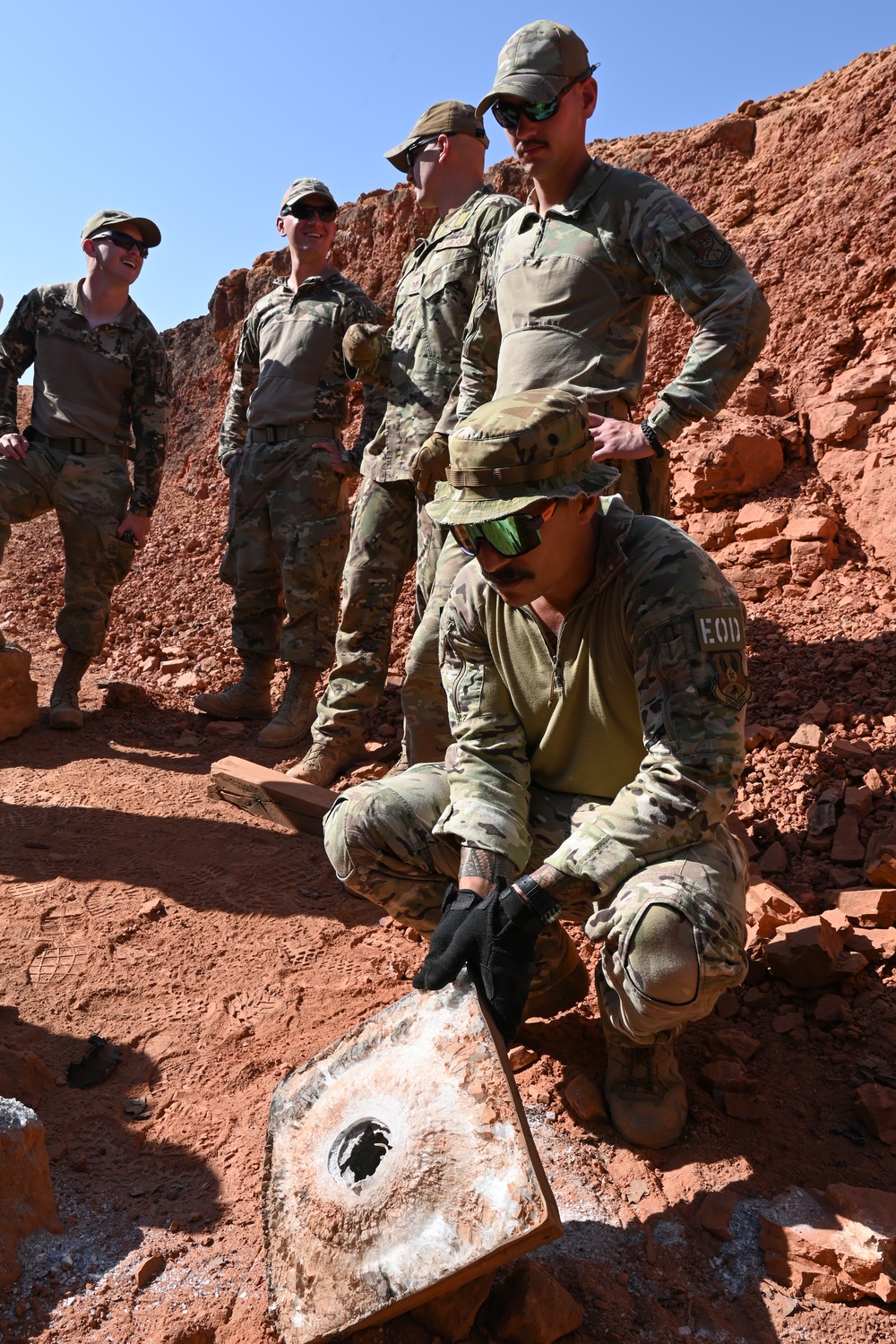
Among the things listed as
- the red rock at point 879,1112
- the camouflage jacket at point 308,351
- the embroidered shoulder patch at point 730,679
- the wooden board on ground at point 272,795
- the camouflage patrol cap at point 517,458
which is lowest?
the red rock at point 879,1112

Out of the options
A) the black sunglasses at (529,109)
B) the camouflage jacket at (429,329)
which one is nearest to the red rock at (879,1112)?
the camouflage jacket at (429,329)

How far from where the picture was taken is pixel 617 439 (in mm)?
2637

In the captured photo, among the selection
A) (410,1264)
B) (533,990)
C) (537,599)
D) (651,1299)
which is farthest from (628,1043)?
(537,599)

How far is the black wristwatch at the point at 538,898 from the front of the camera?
1.84m

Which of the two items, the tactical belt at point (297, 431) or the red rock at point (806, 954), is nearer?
the red rock at point (806, 954)

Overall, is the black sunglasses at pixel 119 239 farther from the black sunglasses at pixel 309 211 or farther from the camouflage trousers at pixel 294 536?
the camouflage trousers at pixel 294 536

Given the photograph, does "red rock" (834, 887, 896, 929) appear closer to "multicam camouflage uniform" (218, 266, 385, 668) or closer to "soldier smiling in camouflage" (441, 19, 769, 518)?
"soldier smiling in camouflage" (441, 19, 769, 518)

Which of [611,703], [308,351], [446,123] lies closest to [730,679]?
[611,703]

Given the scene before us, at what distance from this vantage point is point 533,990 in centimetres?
232

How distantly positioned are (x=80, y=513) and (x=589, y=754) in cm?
337

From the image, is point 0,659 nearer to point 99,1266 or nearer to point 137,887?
point 137,887

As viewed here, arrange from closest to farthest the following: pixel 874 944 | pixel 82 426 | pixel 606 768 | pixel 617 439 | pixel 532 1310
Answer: pixel 532 1310
pixel 606 768
pixel 874 944
pixel 617 439
pixel 82 426

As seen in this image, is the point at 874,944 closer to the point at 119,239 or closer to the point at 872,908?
the point at 872,908

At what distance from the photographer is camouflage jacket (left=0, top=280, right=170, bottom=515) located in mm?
4664
